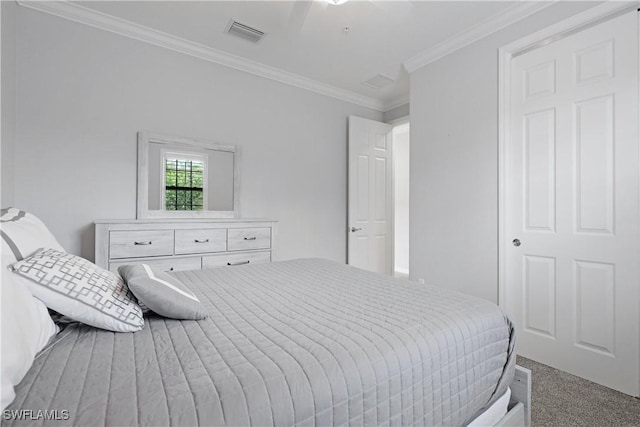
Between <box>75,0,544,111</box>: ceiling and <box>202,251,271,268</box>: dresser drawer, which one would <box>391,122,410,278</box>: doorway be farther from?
<box>202,251,271,268</box>: dresser drawer

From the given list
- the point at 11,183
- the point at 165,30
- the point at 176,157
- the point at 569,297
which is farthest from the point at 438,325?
the point at 165,30

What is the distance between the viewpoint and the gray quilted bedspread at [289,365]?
Answer: 2.11ft

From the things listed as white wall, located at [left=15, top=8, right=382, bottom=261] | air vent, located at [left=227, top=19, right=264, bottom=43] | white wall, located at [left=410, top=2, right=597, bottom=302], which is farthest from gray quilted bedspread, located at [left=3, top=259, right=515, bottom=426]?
air vent, located at [left=227, top=19, right=264, bottom=43]

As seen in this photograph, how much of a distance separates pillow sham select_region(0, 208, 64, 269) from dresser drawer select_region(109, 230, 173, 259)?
0.95 m

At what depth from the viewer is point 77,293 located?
3.09 feet

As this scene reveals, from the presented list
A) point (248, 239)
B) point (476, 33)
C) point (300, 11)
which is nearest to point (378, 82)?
point (476, 33)

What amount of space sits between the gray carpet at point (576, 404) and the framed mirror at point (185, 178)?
2818 millimetres

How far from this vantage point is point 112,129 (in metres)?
2.60

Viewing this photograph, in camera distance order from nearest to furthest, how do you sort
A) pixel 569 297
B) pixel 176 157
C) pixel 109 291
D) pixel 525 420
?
pixel 109 291, pixel 525 420, pixel 569 297, pixel 176 157

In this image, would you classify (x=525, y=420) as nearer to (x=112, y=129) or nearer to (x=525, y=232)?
(x=525, y=232)

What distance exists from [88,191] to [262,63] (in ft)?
6.88

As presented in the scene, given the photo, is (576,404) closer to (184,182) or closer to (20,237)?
(20,237)

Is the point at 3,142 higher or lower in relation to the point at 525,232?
higher

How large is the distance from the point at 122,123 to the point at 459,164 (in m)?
3.05
